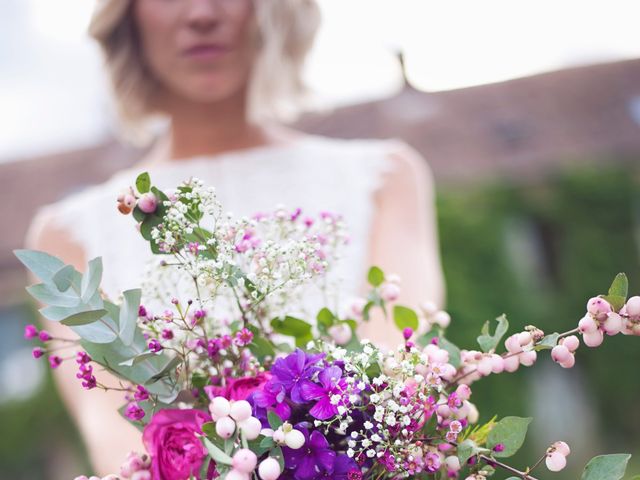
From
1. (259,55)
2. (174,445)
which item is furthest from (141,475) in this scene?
(259,55)

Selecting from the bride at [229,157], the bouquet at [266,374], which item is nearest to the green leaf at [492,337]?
the bouquet at [266,374]

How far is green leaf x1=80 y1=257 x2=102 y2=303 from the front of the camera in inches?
43.7

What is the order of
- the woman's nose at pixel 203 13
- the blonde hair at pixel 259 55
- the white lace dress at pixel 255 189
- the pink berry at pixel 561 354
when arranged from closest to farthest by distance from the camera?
the pink berry at pixel 561 354 → the woman's nose at pixel 203 13 → the blonde hair at pixel 259 55 → the white lace dress at pixel 255 189

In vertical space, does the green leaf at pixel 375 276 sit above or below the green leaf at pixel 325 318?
above

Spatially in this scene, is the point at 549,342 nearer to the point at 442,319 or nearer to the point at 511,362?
the point at 511,362

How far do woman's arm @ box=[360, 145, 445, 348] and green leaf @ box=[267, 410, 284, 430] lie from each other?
1.22 metres

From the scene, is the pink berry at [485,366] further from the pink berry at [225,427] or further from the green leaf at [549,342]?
the pink berry at [225,427]

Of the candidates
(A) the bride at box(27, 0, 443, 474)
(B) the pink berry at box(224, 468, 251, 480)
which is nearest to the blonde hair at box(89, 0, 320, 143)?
(A) the bride at box(27, 0, 443, 474)

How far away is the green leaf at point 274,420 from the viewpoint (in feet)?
3.42

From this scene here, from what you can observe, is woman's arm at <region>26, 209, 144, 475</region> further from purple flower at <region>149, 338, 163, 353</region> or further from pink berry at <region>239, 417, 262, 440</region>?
pink berry at <region>239, 417, 262, 440</region>

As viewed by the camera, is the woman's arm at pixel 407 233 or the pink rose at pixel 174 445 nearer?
the pink rose at pixel 174 445

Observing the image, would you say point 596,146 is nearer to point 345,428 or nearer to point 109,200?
point 109,200

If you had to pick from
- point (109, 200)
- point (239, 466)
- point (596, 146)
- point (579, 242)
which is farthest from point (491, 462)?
point (596, 146)

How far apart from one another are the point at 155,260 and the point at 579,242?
17103mm
